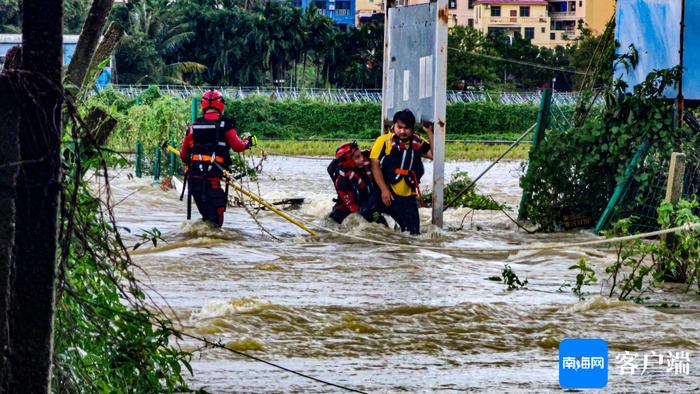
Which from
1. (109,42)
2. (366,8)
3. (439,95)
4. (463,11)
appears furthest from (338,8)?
(109,42)

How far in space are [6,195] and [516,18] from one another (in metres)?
97.0

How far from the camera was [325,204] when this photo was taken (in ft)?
63.0

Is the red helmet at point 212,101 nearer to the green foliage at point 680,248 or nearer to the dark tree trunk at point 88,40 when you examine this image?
the green foliage at point 680,248

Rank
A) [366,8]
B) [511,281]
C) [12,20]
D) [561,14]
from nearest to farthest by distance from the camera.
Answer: [511,281]
[12,20]
[366,8]
[561,14]

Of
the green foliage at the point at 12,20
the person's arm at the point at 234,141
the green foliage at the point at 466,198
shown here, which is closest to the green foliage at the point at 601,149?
the green foliage at the point at 466,198

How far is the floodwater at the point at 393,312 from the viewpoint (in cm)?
793

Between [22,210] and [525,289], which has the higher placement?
[22,210]

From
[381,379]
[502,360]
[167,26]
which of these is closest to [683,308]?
[502,360]

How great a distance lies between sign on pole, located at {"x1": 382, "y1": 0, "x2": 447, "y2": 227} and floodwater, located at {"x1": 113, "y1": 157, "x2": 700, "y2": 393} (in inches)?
42.8

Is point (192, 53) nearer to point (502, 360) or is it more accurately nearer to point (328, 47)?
point (328, 47)

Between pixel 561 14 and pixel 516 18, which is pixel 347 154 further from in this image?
pixel 561 14

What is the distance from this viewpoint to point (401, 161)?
13680 mm

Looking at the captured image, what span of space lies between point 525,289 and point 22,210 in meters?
7.99

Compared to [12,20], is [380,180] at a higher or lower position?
lower
